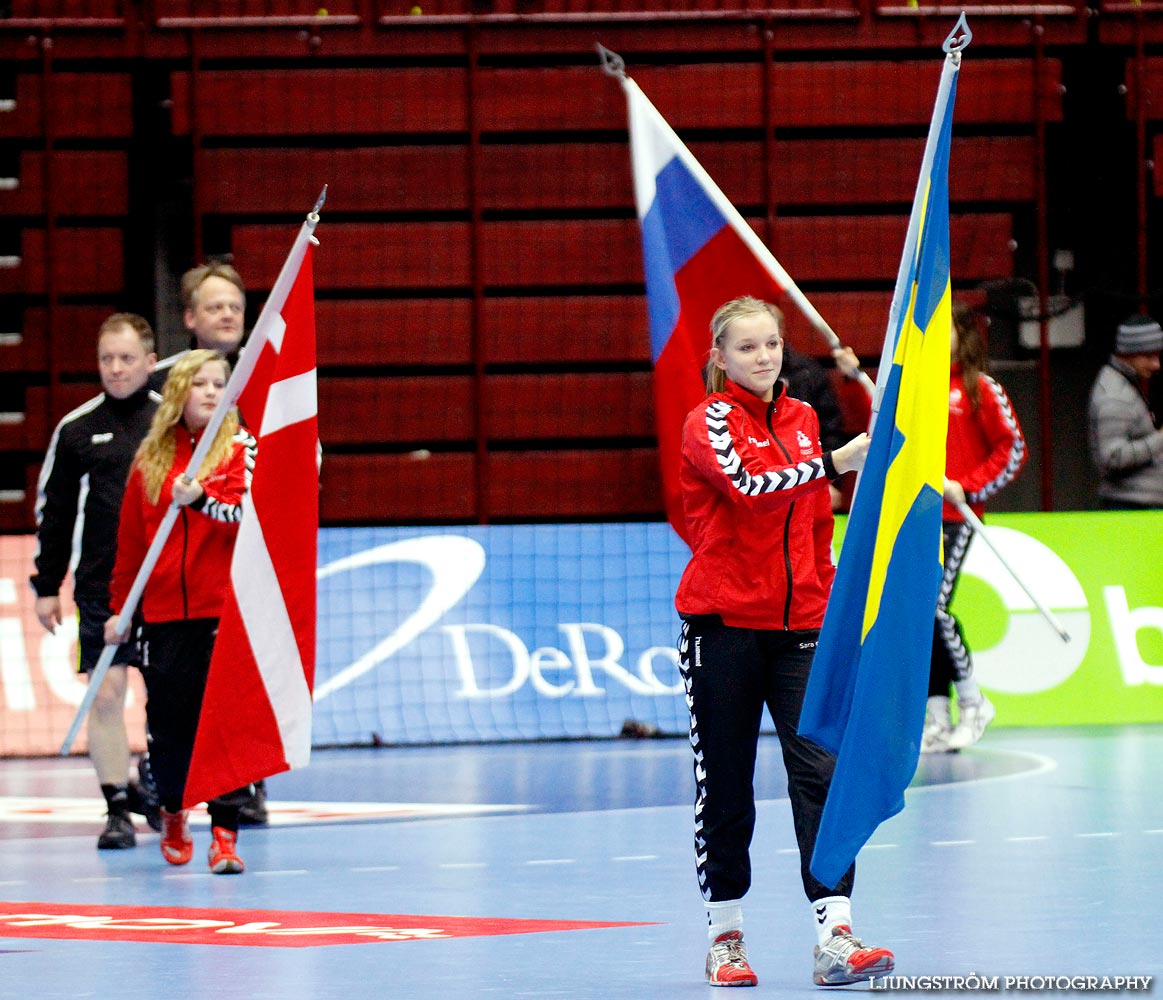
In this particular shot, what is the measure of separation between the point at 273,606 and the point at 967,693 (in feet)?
12.7

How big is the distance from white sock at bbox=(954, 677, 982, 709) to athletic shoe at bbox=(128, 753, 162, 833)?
3.65 m

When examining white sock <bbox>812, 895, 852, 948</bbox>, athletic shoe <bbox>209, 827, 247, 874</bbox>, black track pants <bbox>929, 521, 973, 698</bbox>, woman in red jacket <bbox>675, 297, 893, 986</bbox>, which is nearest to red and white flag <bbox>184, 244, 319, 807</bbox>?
athletic shoe <bbox>209, 827, 247, 874</bbox>

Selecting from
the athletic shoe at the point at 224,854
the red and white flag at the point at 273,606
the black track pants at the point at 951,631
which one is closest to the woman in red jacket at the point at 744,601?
the red and white flag at the point at 273,606

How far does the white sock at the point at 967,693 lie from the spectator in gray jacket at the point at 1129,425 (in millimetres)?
2081

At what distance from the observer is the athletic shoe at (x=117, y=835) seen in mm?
7133

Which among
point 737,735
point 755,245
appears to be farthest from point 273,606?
point 737,735

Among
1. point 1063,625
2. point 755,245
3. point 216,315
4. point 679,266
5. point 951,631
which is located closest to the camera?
point 755,245

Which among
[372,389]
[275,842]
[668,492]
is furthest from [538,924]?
[372,389]

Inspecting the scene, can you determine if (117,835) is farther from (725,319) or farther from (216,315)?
(725,319)

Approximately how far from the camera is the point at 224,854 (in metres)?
6.43

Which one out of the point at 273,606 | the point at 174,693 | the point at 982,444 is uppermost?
the point at 982,444

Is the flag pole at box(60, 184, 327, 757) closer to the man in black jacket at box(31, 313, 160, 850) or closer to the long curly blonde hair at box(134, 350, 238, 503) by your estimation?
the long curly blonde hair at box(134, 350, 238, 503)

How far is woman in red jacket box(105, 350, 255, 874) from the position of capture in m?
6.65

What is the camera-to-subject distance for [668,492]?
319 inches
